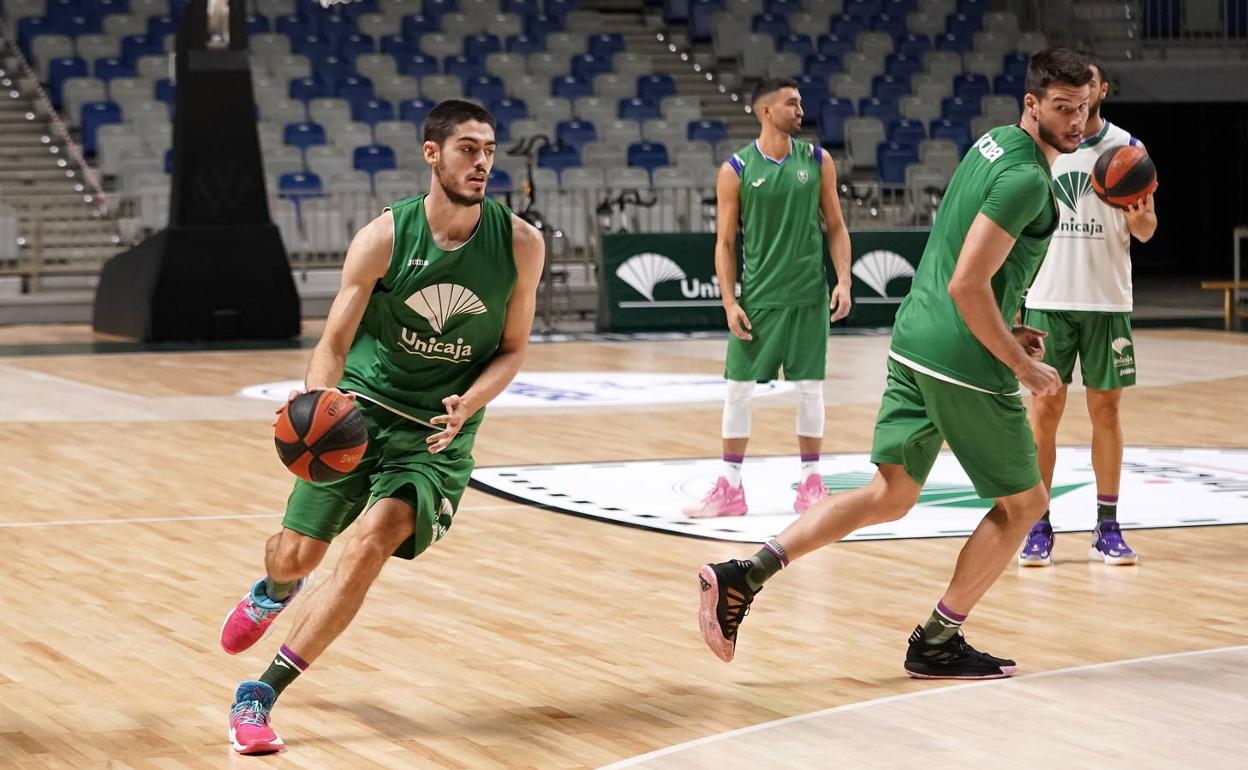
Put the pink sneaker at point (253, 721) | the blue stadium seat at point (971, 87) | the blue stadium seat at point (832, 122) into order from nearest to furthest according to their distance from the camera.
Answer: the pink sneaker at point (253, 721) → the blue stadium seat at point (832, 122) → the blue stadium seat at point (971, 87)

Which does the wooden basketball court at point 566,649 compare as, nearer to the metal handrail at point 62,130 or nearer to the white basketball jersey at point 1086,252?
the white basketball jersey at point 1086,252

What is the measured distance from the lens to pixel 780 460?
1025 centimetres

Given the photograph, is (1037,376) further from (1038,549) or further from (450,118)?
(1038,549)

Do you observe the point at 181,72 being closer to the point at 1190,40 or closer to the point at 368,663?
the point at 368,663

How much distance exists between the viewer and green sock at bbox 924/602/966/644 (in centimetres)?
546

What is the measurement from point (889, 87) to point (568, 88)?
15.7 ft

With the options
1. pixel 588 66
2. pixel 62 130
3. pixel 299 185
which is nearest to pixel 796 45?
pixel 588 66

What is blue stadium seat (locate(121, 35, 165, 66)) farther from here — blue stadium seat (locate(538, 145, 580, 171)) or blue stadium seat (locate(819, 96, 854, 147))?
blue stadium seat (locate(819, 96, 854, 147))

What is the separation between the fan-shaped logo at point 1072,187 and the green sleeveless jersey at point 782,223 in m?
1.33

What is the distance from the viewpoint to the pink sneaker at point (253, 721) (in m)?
4.67

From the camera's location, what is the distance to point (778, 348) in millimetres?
8375

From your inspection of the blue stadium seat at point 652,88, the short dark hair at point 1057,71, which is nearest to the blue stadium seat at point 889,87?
the blue stadium seat at point 652,88

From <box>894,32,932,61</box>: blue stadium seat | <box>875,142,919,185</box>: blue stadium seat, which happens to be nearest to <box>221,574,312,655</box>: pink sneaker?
<box>875,142,919,185</box>: blue stadium seat

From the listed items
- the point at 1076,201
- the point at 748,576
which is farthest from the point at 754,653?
the point at 1076,201
